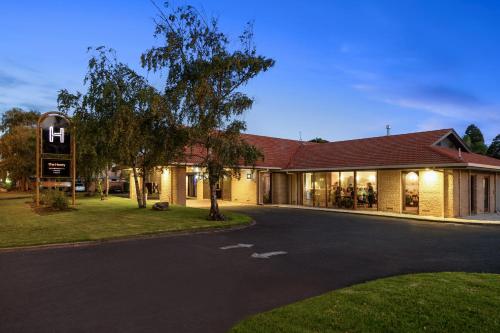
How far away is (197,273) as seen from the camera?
7582mm

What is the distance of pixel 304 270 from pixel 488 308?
11.5 feet

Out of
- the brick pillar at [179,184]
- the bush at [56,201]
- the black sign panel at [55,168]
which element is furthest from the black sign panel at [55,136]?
the brick pillar at [179,184]

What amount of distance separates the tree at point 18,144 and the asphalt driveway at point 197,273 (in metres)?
37.1

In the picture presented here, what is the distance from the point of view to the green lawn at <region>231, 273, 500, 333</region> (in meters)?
4.55

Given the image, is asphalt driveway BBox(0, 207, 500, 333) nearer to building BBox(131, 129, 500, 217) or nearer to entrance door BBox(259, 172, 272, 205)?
building BBox(131, 129, 500, 217)

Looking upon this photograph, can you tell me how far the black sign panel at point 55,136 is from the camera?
2097cm

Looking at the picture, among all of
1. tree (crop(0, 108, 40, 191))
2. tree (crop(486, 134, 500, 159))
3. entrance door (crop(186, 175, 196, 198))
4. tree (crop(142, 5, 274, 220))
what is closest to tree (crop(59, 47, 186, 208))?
tree (crop(142, 5, 274, 220))

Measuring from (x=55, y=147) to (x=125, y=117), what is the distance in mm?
6606

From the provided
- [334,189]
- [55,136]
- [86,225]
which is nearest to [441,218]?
[334,189]

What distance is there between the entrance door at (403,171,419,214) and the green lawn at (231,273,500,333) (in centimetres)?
1574

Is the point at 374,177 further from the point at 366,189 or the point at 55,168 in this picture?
the point at 55,168

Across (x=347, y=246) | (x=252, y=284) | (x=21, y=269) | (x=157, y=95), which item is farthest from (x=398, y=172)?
(x=21, y=269)

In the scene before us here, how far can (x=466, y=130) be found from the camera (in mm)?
51688

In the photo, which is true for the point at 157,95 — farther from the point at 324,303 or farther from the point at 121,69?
the point at 324,303
